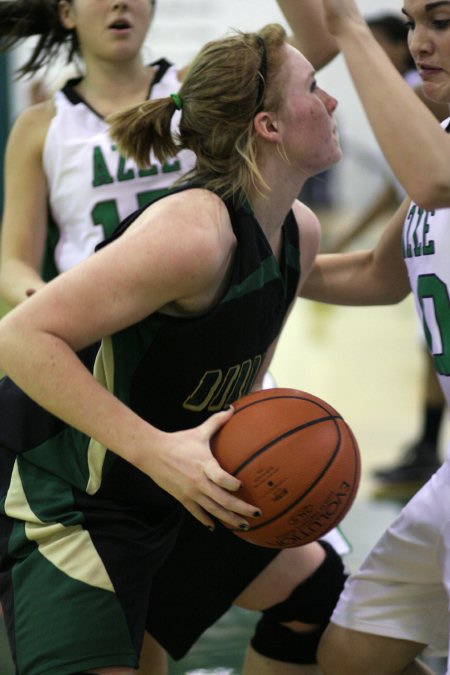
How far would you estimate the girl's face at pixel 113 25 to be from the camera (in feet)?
12.2

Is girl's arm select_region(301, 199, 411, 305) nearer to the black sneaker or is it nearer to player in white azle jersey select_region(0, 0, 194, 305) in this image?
player in white azle jersey select_region(0, 0, 194, 305)

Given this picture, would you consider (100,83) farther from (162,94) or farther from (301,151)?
(301,151)

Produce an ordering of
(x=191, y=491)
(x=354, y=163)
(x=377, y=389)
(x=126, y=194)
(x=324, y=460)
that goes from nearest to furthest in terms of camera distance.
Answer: (x=191, y=491), (x=324, y=460), (x=126, y=194), (x=377, y=389), (x=354, y=163)

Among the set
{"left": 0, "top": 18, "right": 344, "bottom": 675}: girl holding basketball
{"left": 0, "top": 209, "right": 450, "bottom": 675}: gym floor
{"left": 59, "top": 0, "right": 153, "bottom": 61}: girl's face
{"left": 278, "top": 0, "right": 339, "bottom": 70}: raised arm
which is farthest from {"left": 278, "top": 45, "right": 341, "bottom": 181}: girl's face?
{"left": 0, "top": 209, "right": 450, "bottom": 675}: gym floor

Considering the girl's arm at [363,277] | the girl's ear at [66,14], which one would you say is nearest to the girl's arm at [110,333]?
the girl's arm at [363,277]

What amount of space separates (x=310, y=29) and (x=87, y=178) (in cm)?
85

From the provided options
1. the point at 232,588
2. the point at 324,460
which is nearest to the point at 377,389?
the point at 232,588

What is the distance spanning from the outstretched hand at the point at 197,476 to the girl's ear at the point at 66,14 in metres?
2.00

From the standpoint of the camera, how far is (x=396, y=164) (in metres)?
2.39

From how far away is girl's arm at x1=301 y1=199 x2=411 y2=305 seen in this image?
3195 millimetres

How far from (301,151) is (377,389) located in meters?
5.53

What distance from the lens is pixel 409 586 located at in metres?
2.84

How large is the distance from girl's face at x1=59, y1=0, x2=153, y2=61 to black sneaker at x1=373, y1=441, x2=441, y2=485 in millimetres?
2796

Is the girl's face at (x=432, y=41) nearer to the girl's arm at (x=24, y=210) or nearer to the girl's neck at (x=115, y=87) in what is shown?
the girl's neck at (x=115, y=87)
